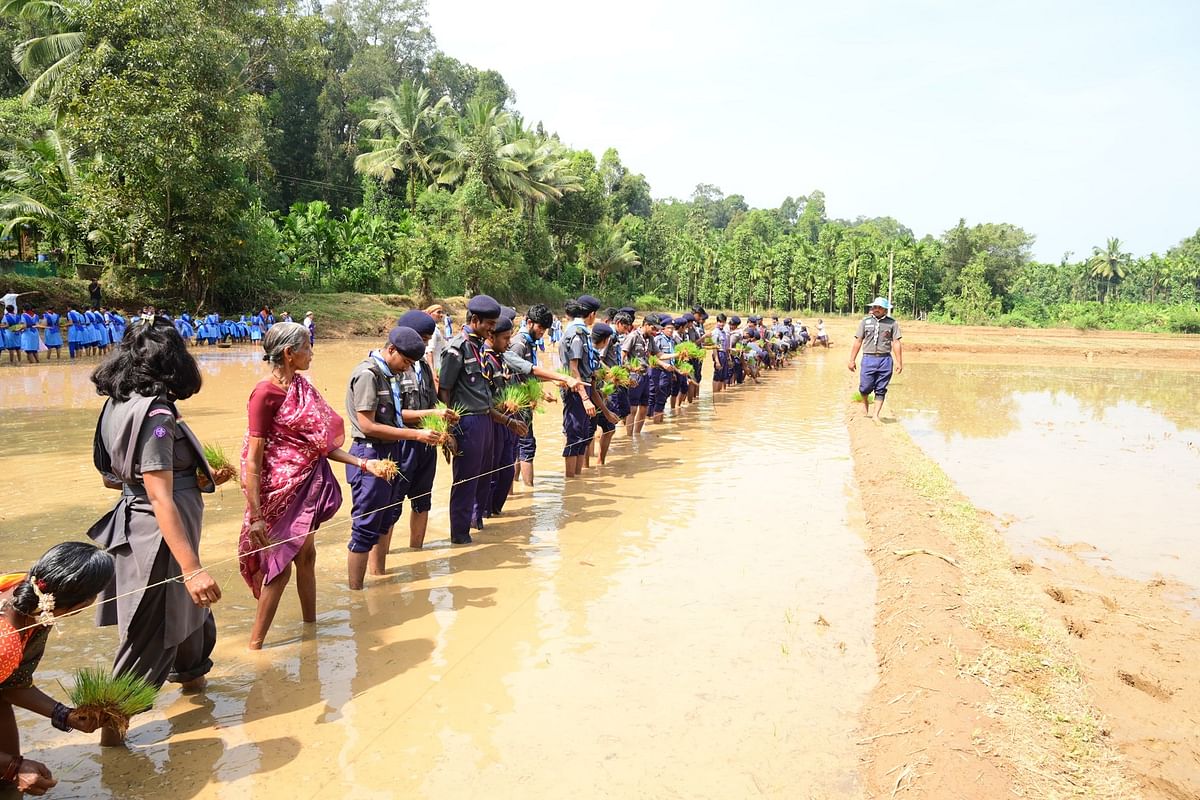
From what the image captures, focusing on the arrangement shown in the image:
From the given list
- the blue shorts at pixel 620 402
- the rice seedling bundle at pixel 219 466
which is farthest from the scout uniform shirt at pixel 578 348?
the rice seedling bundle at pixel 219 466

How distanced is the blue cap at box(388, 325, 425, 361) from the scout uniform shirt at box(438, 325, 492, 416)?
819 mm

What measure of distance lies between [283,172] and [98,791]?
46.1m

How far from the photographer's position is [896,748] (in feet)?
10.8

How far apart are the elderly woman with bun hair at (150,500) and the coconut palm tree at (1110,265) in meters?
70.5

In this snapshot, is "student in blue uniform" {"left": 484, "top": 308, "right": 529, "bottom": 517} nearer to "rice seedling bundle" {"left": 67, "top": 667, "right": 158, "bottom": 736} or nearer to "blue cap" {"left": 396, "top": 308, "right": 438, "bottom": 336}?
"blue cap" {"left": 396, "top": 308, "right": 438, "bottom": 336}

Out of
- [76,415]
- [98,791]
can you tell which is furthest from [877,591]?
[76,415]

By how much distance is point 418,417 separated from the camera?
17.6 feet

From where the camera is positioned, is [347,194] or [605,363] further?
[347,194]

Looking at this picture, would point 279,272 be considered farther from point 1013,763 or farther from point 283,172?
point 1013,763

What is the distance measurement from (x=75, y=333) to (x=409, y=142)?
71.7 feet

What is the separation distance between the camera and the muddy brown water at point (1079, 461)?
6781 millimetres

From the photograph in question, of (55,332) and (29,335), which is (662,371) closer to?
(29,335)

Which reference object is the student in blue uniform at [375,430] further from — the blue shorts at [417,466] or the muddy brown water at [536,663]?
the muddy brown water at [536,663]

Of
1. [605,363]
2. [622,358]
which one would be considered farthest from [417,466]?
[622,358]
